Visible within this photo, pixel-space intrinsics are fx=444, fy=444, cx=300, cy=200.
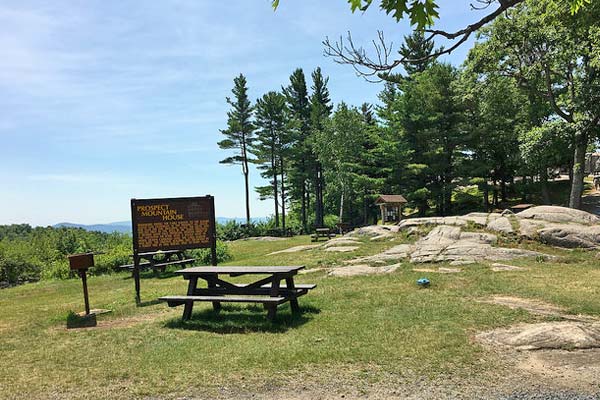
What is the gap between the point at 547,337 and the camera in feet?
16.8

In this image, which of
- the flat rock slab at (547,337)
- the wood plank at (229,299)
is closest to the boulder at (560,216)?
the flat rock slab at (547,337)

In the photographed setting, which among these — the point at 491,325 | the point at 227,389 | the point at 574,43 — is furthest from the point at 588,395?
the point at 574,43

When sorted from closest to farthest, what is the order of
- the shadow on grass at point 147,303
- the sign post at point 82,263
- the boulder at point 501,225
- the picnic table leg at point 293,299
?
1. the picnic table leg at point 293,299
2. the sign post at point 82,263
3. the shadow on grass at point 147,303
4. the boulder at point 501,225

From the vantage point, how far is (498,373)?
431cm

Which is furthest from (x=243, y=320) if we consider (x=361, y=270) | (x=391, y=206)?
(x=391, y=206)

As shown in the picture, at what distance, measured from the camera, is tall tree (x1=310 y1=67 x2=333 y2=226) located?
41.6m

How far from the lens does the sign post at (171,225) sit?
30.8ft

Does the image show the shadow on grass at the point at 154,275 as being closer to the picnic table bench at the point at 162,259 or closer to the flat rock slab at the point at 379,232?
the picnic table bench at the point at 162,259

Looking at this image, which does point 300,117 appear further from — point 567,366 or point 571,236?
point 567,366

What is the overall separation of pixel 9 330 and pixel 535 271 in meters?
10.3

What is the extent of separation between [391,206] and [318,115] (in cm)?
1901

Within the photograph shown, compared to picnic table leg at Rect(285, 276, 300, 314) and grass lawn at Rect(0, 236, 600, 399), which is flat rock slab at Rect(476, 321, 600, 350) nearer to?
grass lawn at Rect(0, 236, 600, 399)

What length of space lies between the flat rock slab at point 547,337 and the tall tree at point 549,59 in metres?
15.5

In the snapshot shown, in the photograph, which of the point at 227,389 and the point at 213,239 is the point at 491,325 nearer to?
the point at 227,389
